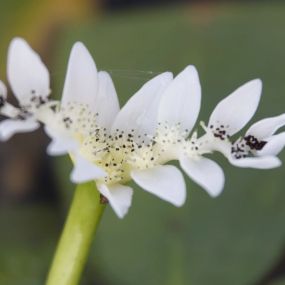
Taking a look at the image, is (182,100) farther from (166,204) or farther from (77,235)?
(166,204)

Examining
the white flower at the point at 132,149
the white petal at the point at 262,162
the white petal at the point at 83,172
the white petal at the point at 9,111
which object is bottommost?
the white flower at the point at 132,149

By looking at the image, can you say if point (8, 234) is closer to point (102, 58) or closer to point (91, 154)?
point (102, 58)

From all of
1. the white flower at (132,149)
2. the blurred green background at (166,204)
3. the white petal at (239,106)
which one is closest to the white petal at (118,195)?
the white flower at (132,149)

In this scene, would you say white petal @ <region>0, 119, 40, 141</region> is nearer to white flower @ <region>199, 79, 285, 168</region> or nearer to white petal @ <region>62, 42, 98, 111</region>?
white petal @ <region>62, 42, 98, 111</region>

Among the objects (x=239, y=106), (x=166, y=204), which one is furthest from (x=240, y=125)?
(x=166, y=204)

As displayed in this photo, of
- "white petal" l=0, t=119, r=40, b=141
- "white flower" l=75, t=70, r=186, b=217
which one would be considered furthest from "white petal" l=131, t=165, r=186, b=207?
"white petal" l=0, t=119, r=40, b=141

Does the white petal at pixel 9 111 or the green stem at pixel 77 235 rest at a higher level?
the white petal at pixel 9 111

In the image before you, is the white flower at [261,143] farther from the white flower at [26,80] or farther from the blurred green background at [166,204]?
the blurred green background at [166,204]
